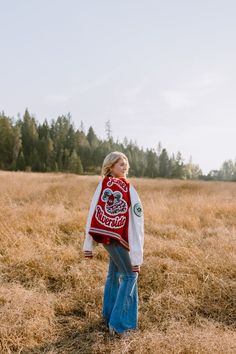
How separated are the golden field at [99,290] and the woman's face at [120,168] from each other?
1680 millimetres

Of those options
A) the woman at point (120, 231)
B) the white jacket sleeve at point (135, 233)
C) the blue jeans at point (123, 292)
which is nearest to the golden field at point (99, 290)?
the blue jeans at point (123, 292)

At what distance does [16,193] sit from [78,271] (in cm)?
757

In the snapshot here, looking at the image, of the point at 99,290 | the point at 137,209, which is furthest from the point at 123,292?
the point at 99,290

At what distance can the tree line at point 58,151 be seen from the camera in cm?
5844

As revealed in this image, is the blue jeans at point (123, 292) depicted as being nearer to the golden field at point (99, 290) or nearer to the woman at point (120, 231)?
the woman at point (120, 231)

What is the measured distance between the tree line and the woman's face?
4860 centimetres

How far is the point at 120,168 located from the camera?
138 inches

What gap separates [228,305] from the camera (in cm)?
431

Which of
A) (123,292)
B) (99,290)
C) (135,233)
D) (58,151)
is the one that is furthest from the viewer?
(58,151)

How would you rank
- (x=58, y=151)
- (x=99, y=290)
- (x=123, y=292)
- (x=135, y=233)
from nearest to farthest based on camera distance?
(x=135, y=233) → (x=123, y=292) → (x=99, y=290) → (x=58, y=151)

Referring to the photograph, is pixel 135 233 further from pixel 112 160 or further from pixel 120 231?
pixel 112 160

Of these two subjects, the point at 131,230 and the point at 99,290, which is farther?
the point at 99,290

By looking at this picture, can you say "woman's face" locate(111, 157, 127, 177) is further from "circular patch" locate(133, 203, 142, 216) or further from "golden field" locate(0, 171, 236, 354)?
"golden field" locate(0, 171, 236, 354)

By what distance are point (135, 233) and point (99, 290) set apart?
4.98 ft
